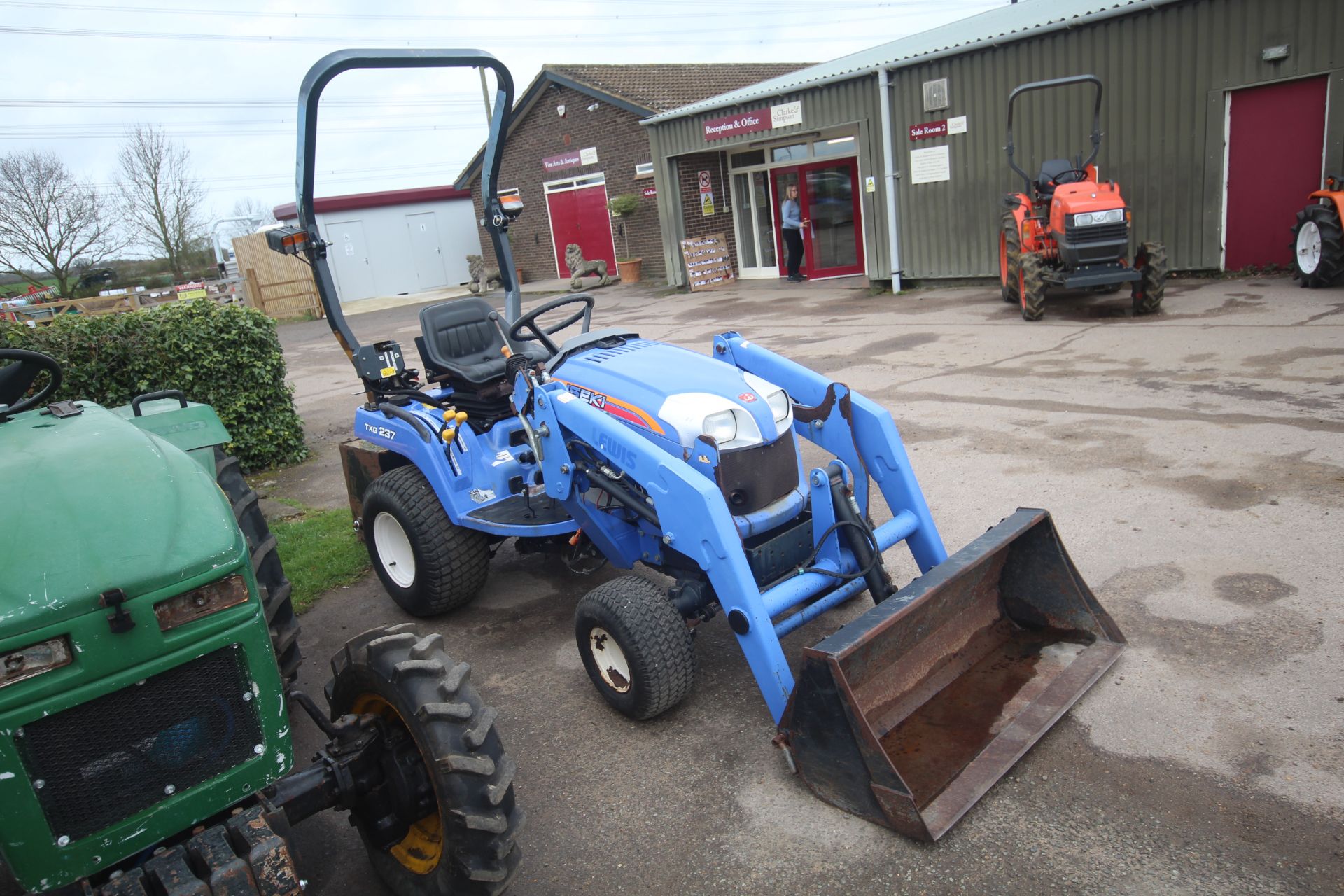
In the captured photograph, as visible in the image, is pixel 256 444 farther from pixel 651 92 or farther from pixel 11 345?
pixel 651 92

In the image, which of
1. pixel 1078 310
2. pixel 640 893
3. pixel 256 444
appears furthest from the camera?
pixel 1078 310

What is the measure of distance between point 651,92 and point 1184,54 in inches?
460

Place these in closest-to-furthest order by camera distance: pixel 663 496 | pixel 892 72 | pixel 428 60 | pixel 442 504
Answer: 1. pixel 663 496
2. pixel 442 504
3. pixel 428 60
4. pixel 892 72

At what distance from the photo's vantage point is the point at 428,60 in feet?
14.9

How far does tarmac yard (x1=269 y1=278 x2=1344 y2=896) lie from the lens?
2.58 m

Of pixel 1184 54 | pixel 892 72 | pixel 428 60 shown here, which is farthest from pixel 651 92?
pixel 428 60

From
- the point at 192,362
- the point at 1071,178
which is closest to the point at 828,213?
the point at 1071,178

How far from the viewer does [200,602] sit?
2039mm

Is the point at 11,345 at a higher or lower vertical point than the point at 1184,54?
lower

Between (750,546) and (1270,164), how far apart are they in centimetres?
1016

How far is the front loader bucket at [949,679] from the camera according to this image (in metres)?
2.69

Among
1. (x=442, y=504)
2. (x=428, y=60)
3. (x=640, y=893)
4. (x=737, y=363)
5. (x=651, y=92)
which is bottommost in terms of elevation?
(x=640, y=893)

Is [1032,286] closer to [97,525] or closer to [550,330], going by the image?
[550,330]

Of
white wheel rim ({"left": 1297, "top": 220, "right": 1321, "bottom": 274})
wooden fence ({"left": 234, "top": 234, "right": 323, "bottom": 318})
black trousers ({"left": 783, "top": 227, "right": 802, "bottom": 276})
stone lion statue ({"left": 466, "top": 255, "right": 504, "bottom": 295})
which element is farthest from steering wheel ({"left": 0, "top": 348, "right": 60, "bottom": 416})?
wooden fence ({"left": 234, "top": 234, "right": 323, "bottom": 318})
